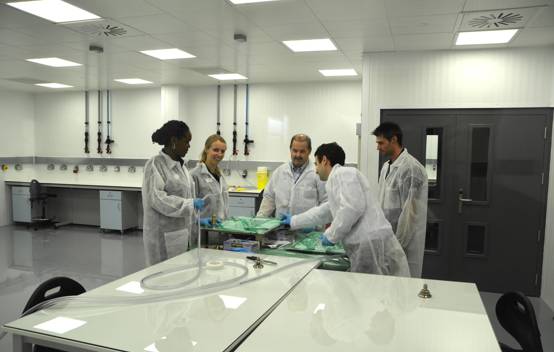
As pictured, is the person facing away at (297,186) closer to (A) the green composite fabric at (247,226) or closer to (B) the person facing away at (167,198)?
(A) the green composite fabric at (247,226)

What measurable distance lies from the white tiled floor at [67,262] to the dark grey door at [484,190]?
314mm

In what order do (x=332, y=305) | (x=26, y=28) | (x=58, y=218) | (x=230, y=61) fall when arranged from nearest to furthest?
1. (x=332, y=305)
2. (x=26, y=28)
3. (x=230, y=61)
4. (x=58, y=218)

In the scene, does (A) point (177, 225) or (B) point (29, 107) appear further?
(B) point (29, 107)

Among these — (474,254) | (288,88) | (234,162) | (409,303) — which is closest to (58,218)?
(234,162)

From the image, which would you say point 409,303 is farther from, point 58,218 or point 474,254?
point 58,218

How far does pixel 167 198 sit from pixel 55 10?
61.8 inches

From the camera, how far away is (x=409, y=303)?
61.5 inches

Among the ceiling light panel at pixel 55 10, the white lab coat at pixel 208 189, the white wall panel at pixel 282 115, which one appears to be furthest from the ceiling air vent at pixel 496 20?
the ceiling light panel at pixel 55 10

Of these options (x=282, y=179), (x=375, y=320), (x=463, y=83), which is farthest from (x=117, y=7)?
(x=463, y=83)

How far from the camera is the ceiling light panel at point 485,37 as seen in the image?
10.7ft

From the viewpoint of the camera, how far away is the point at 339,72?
16.3 ft

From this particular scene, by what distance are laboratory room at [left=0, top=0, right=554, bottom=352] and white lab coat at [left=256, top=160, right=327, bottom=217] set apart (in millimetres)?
17

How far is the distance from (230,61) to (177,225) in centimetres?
230

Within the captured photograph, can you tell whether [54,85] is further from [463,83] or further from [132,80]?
[463,83]
